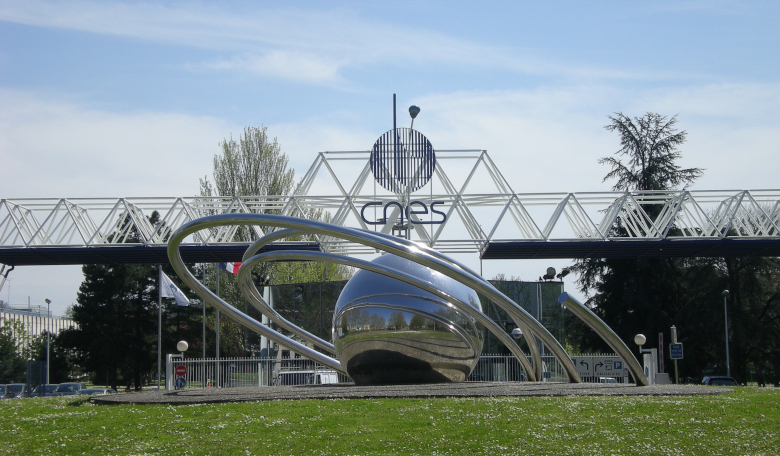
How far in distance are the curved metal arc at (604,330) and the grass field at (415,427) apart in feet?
8.78

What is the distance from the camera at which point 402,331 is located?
1766 centimetres

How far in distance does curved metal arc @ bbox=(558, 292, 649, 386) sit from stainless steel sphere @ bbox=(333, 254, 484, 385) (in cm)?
274

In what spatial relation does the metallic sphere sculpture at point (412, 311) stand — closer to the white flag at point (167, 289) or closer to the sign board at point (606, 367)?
the sign board at point (606, 367)

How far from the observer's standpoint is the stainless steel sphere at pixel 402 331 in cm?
1772

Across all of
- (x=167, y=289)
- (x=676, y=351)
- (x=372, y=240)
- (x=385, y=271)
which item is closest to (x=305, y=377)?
(x=167, y=289)

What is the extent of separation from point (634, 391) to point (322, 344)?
9.77 metres

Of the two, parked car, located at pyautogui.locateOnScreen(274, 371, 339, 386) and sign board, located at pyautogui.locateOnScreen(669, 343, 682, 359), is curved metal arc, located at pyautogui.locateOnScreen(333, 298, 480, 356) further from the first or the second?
parked car, located at pyautogui.locateOnScreen(274, 371, 339, 386)

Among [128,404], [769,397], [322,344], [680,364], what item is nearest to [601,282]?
[680,364]

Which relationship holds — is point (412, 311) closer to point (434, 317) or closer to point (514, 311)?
point (434, 317)

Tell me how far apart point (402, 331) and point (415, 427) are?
6.10m

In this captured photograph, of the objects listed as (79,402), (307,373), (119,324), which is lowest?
(307,373)

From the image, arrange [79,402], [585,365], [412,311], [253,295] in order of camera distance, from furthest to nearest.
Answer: [585,365]
[253,295]
[412,311]
[79,402]

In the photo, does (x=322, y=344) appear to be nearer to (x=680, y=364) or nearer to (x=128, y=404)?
(x=128, y=404)

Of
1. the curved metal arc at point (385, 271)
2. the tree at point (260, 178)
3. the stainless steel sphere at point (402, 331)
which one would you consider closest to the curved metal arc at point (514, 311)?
the curved metal arc at point (385, 271)
